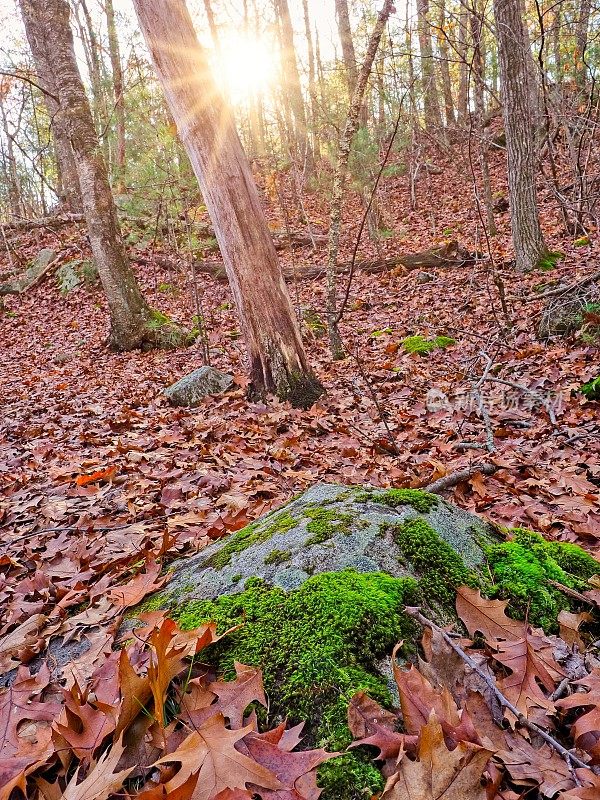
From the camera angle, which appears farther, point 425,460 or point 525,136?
point 525,136

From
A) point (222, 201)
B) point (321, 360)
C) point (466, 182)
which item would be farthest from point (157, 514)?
point (466, 182)

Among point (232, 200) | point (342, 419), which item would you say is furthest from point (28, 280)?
point (342, 419)

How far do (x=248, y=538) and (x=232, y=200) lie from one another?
4118 mm

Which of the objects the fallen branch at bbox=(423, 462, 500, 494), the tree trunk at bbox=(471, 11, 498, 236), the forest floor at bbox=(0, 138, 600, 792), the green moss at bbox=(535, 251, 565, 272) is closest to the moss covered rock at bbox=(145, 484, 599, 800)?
the forest floor at bbox=(0, 138, 600, 792)

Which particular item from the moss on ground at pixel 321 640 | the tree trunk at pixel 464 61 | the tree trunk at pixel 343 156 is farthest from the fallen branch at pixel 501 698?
the tree trunk at pixel 464 61

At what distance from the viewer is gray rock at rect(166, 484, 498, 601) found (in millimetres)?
1680

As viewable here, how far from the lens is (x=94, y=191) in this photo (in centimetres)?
824

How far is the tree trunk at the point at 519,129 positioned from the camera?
7.37 m

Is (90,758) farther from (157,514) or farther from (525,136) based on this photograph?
(525,136)

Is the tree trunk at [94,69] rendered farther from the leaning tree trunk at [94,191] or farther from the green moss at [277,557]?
the green moss at [277,557]

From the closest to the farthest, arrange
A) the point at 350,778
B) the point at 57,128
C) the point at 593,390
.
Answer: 1. the point at 350,778
2. the point at 593,390
3. the point at 57,128

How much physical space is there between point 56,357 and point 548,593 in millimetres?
9058

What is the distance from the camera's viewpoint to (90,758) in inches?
45.8

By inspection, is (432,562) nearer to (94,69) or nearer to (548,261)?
(548,261)
